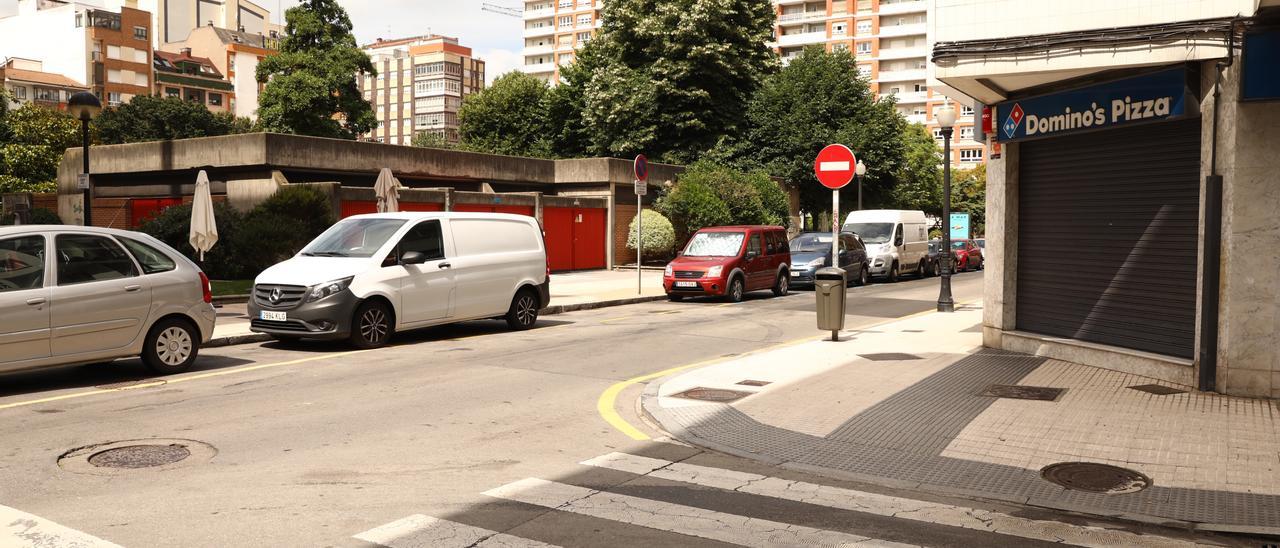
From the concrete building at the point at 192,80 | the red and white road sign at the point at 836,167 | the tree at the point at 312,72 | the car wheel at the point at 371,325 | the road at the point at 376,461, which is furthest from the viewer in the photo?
the concrete building at the point at 192,80

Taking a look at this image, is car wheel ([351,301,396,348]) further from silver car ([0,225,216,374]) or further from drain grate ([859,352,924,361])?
drain grate ([859,352,924,361])

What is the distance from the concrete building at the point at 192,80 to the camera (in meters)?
98.1

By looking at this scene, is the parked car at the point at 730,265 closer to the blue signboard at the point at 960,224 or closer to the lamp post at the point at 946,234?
the lamp post at the point at 946,234

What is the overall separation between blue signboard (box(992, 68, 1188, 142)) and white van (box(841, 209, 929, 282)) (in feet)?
53.9

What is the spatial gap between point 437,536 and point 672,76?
42.2 m

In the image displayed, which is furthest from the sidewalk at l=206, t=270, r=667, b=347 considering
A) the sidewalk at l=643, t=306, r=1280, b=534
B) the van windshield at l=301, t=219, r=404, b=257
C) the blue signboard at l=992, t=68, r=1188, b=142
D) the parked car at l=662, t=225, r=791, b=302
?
the blue signboard at l=992, t=68, r=1188, b=142

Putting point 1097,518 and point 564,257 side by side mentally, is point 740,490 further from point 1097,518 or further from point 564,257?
point 564,257

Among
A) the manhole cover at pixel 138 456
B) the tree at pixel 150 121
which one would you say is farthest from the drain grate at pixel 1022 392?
the tree at pixel 150 121

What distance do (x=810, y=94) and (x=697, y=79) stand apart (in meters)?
5.69

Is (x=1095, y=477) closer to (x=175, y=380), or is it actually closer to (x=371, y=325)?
(x=175, y=380)

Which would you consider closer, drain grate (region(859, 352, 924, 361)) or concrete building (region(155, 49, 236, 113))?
drain grate (region(859, 352, 924, 361))

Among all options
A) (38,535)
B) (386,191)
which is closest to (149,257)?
(38,535)

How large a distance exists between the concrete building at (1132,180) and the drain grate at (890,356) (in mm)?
1450

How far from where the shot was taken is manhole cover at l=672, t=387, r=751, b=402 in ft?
29.9
